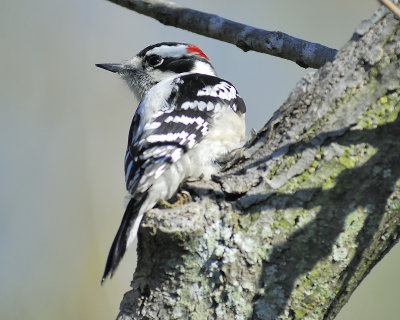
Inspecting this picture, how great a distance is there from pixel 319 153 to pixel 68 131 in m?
4.56

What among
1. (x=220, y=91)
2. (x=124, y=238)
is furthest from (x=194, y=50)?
(x=124, y=238)

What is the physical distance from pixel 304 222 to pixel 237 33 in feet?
5.69

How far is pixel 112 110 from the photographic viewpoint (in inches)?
258

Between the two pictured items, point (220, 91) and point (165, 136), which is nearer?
point (165, 136)

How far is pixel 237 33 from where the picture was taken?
3602mm

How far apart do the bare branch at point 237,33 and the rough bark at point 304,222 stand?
95cm

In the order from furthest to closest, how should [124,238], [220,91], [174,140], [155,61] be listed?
1. [155,61]
2. [220,91]
3. [174,140]
4. [124,238]

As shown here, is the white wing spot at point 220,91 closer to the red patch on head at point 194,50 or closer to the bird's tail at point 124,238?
the red patch on head at point 194,50

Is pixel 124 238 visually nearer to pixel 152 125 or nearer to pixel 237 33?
pixel 152 125

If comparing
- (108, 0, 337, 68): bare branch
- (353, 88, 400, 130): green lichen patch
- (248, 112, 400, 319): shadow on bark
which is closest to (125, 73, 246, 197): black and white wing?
(108, 0, 337, 68): bare branch

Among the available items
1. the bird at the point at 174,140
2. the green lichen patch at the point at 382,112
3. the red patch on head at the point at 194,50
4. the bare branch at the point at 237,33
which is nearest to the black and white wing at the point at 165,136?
the bird at the point at 174,140

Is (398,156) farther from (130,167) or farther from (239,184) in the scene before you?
(130,167)

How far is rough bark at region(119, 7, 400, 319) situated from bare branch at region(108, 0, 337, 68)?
37.4 inches

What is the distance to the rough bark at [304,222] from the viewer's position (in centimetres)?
222
